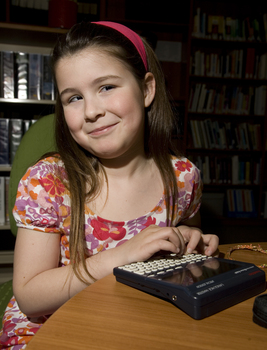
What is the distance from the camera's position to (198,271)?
0.48 metres

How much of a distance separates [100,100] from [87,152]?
0.72 feet

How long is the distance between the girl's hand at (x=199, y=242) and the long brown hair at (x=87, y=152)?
8.1 inches

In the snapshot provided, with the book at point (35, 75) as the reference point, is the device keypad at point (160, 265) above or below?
below

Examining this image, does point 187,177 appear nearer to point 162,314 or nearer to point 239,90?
point 162,314

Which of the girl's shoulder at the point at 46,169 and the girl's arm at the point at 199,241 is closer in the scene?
the girl's arm at the point at 199,241

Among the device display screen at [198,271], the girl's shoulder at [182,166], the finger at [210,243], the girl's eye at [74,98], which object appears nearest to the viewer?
the device display screen at [198,271]

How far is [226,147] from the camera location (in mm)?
3209

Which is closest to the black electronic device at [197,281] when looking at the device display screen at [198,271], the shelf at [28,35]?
the device display screen at [198,271]

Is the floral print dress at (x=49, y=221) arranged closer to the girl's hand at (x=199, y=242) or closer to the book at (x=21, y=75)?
the girl's hand at (x=199, y=242)

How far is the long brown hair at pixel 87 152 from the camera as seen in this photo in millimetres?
772

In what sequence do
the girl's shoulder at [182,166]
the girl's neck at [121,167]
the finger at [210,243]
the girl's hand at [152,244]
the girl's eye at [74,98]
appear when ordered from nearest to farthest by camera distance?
the girl's hand at [152,244], the finger at [210,243], the girl's eye at [74,98], the girl's neck at [121,167], the girl's shoulder at [182,166]

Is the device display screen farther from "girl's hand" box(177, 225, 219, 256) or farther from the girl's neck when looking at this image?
the girl's neck

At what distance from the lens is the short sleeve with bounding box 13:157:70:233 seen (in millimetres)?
730

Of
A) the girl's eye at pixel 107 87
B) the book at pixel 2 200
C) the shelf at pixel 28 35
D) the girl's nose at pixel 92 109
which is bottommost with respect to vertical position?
the book at pixel 2 200
